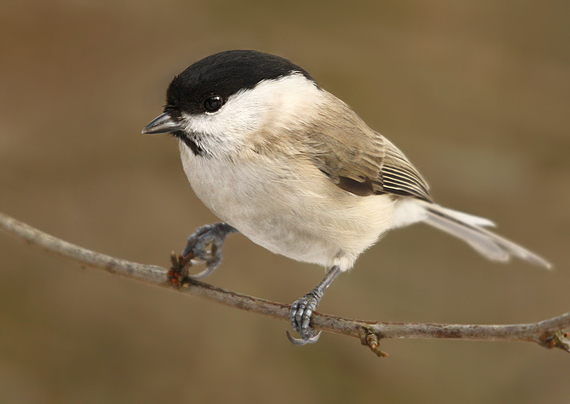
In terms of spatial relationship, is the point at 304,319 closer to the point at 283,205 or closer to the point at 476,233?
the point at 283,205

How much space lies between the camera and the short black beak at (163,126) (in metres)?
1.29

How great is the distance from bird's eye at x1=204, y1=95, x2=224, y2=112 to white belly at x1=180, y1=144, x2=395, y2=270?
119mm

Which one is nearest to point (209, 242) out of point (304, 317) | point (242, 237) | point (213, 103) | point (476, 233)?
point (304, 317)

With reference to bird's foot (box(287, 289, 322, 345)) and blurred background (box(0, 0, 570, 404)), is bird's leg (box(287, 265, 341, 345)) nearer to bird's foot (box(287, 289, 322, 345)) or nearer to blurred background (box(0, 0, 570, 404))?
bird's foot (box(287, 289, 322, 345))

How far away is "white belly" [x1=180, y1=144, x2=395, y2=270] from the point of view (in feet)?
4.40

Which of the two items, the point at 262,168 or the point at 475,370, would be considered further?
the point at 475,370

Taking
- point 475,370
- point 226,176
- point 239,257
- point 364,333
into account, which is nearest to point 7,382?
point 239,257

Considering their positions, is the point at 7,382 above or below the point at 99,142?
below

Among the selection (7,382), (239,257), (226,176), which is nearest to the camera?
(226,176)

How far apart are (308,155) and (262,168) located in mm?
179

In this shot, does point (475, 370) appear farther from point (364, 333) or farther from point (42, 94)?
point (42, 94)

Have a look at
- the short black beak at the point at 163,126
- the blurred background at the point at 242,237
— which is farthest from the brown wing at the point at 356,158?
the blurred background at the point at 242,237

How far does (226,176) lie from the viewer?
133 centimetres

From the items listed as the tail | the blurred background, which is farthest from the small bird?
the blurred background
